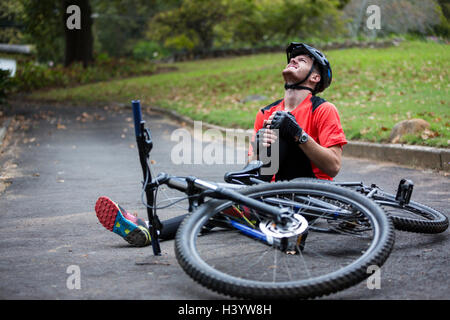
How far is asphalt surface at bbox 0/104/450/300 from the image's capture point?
11.7 feet

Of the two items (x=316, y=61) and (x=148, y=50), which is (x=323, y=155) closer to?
(x=316, y=61)

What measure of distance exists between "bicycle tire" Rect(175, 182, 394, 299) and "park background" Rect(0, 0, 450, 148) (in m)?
5.06

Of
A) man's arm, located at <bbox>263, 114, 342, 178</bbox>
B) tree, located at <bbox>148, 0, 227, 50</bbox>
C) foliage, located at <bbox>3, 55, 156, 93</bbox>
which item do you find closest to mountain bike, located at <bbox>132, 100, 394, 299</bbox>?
man's arm, located at <bbox>263, 114, 342, 178</bbox>

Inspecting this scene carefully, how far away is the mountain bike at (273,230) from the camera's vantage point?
3070mm

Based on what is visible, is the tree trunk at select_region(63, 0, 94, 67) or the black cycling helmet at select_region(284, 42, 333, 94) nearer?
the black cycling helmet at select_region(284, 42, 333, 94)

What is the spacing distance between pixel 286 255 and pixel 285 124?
2.78 feet

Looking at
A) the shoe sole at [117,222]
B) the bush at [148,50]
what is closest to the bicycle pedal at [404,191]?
the shoe sole at [117,222]

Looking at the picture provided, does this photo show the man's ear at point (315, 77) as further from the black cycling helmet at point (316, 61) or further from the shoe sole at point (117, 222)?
the shoe sole at point (117, 222)

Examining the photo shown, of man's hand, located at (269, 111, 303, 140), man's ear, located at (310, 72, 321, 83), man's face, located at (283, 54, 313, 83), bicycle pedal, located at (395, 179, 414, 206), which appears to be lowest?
bicycle pedal, located at (395, 179, 414, 206)

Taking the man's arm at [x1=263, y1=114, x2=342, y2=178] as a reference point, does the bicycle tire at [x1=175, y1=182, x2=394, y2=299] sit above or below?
below

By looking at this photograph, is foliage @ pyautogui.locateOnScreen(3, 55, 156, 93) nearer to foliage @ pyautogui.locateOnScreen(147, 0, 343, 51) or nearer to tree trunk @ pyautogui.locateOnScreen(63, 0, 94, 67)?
tree trunk @ pyautogui.locateOnScreen(63, 0, 94, 67)

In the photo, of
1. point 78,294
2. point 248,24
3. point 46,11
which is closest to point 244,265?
point 78,294

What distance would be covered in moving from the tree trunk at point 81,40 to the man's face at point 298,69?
2724 centimetres
